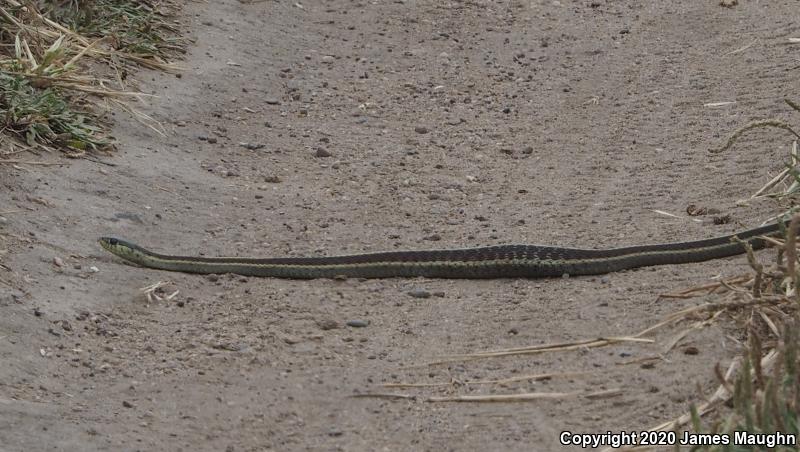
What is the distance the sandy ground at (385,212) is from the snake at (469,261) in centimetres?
8

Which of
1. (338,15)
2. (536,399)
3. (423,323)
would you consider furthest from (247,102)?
(536,399)

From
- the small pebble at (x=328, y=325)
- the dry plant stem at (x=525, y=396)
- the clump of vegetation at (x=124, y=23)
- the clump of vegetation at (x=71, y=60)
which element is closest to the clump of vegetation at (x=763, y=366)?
the dry plant stem at (x=525, y=396)

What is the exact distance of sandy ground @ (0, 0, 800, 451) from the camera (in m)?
5.28

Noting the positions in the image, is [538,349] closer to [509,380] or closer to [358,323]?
[509,380]

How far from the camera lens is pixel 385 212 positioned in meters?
7.95

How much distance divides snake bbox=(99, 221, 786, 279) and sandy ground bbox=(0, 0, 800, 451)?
0.08m

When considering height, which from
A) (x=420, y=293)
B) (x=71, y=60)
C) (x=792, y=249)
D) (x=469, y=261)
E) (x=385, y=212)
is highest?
(x=71, y=60)

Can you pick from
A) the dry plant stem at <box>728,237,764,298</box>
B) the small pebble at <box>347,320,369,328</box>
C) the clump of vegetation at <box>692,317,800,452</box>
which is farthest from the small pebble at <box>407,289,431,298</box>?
the clump of vegetation at <box>692,317,800,452</box>

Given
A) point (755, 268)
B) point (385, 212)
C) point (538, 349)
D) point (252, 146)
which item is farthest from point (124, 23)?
point (755, 268)

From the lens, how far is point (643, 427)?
15.8ft

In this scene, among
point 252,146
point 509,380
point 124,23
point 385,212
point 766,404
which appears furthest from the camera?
point 124,23

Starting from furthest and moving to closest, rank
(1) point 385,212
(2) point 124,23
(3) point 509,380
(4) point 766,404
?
(2) point 124,23, (1) point 385,212, (3) point 509,380, (4) point 766,404

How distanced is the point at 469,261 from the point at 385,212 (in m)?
1.25

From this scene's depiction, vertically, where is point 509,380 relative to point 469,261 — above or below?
below
